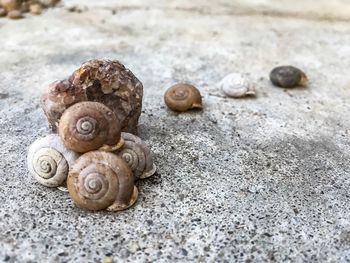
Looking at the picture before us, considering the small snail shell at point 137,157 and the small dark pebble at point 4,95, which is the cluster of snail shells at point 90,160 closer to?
the small snail shell at point 137,157

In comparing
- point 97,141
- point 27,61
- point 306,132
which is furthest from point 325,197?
point 27,61

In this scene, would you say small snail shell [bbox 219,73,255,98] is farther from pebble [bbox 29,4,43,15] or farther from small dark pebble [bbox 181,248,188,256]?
pebble [bbox 29,4,43,15]

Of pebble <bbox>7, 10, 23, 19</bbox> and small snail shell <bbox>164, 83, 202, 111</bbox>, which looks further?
pebble <bbox>7, 10, 23, 19</bbox>

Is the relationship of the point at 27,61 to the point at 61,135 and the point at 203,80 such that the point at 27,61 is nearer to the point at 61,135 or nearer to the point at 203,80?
the point at 203,80

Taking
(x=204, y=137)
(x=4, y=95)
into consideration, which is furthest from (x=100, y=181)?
(x=4, y=95)

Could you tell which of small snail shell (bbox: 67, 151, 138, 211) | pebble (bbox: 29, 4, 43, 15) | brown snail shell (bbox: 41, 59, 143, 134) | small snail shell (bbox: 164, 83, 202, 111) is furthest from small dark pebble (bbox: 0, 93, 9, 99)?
pebble (bbox: 29, 4, 43, 15)

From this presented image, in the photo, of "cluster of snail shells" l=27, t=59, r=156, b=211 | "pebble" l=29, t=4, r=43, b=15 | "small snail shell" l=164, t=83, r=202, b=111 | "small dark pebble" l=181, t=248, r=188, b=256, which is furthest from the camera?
"pebble" l=29, t=4, r=43, b=15

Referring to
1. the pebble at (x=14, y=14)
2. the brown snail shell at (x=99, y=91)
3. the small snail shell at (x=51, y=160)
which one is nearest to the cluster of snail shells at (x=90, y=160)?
the small snail shell at (x=51, y=160)
